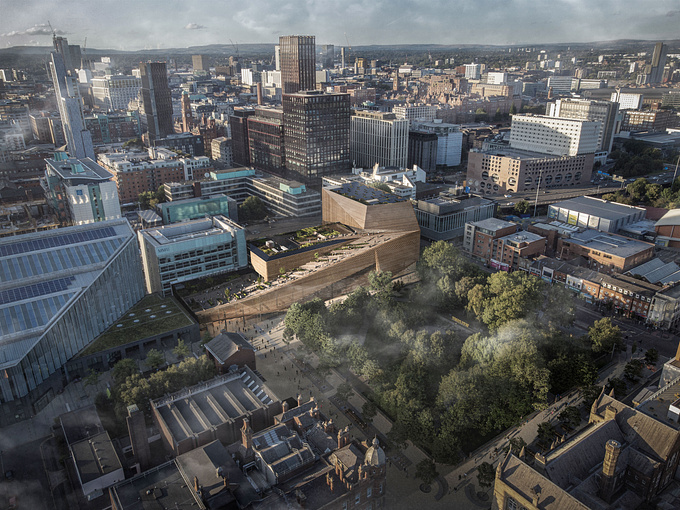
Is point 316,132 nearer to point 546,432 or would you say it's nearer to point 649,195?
point 649,195

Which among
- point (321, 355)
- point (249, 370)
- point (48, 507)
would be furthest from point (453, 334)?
point (48, 507)

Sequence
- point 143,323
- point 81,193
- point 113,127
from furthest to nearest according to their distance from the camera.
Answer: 1. point 113,127
2. point 81,193
3. point 143,323

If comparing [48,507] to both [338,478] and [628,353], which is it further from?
[628,353]

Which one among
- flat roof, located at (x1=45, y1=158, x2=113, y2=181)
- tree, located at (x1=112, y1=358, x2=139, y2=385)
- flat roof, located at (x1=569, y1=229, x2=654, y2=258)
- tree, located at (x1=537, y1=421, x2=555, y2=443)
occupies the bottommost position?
tree, located at (x1=537, y1=421, x2=555, y2=443)

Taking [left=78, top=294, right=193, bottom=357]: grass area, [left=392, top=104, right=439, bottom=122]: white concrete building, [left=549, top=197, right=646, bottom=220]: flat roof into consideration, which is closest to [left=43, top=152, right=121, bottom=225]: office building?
[left=78, top=294, right=193, bottom=357]: grass area

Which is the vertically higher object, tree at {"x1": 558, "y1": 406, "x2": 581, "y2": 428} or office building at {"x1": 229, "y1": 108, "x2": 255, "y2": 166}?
office building at {"x1": 229, "y1": 108, "x2": 255, "y2": 166}

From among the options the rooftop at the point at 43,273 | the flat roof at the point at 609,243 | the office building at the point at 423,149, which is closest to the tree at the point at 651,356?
the flat roof at the point at 609,243

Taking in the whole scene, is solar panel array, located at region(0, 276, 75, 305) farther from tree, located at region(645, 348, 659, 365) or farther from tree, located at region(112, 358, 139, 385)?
tree, located at region(645, 348, 659, 365)

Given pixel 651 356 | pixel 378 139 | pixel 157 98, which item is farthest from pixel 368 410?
pixel 157 98
